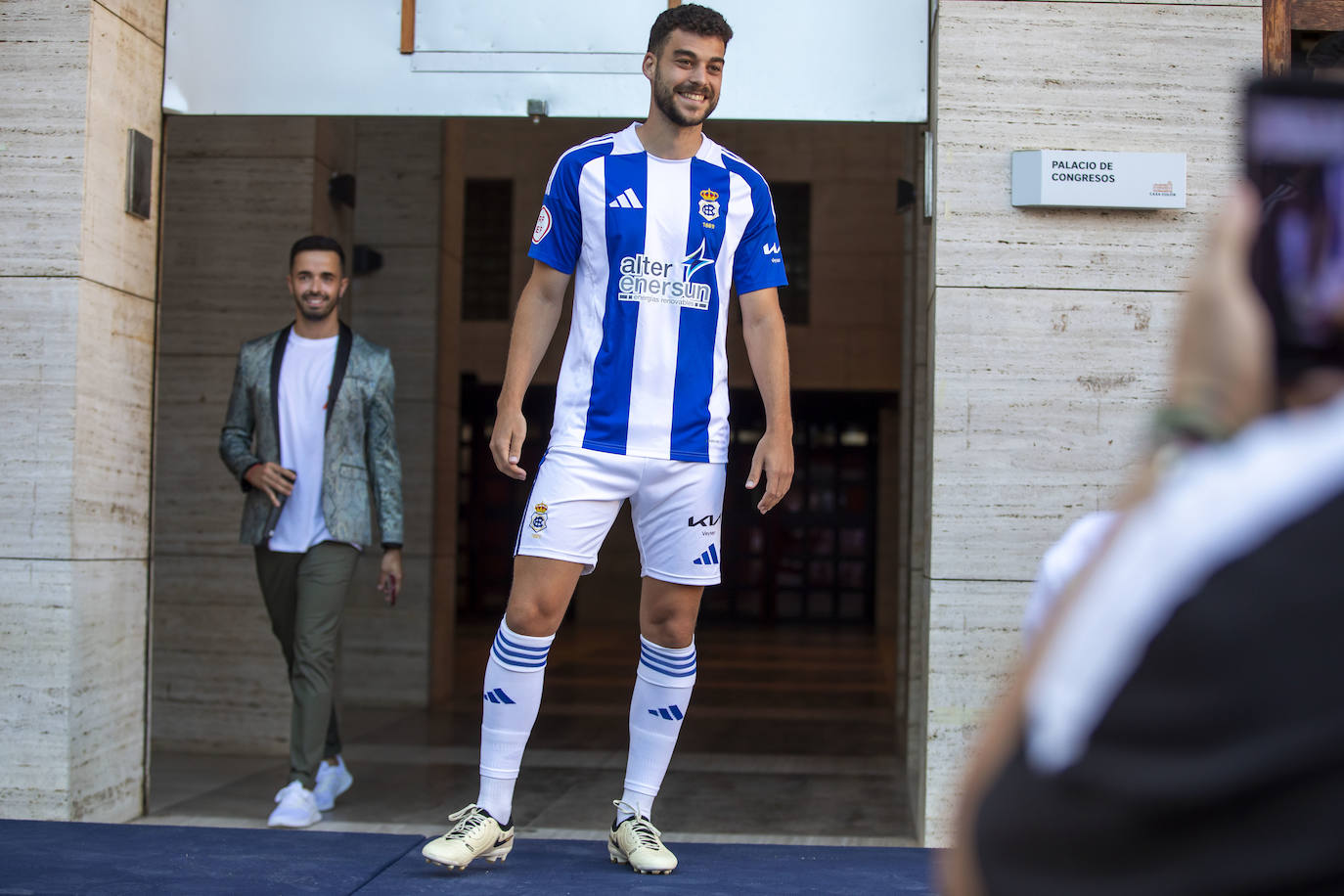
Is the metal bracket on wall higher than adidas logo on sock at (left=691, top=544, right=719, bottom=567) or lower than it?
higher

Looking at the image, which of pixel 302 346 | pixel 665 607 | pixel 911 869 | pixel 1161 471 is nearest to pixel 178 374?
pixel 302 346

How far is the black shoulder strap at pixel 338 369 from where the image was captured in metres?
5.02

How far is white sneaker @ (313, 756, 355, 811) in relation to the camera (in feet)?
17.0

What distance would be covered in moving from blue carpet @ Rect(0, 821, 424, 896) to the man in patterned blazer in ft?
2.30

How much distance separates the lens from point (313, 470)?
5.04 m

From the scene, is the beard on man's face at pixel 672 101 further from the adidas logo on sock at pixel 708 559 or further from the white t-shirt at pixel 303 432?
the white t-shirt at pixel 303 432

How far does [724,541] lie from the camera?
2034 centimetres

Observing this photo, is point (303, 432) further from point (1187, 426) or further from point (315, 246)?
point (1187, 426)

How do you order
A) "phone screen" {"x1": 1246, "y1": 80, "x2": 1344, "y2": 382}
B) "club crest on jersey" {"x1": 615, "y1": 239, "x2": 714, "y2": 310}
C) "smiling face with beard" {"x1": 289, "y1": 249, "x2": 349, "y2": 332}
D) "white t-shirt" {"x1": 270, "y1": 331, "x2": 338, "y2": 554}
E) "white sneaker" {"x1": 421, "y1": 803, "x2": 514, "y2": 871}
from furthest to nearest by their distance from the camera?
"smiling face with beard" {"x1": 289, "y1": 249, "x2": 349, "y2": 332}, "white t-shirt" {"x1": 270, "y1": 331, "x2": 338, "y2": 554}, "club crest on jersey" {"x1": 615, "y1": 239, "x2": 714, "y2": 310}, "white sneaker" {"x1": 421, "y1": 803, "x2": 514, "y2": 871}, "phone screen" {"x1": 1246, "y1": 80, "x2": 1344, "y2": 382}

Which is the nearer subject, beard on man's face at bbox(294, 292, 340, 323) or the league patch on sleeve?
the league patch on sleeve

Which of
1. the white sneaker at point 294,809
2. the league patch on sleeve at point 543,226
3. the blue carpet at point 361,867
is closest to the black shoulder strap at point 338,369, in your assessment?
the white sneaker at point 294,809

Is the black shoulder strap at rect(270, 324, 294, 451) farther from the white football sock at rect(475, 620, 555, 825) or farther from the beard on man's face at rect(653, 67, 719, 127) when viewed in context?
the beard on man's face at rect(653, 67, 719, 127)

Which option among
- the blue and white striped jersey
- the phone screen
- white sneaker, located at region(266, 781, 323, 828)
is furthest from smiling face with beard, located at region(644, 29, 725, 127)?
the phone screen

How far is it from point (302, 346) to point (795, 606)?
15.5 m
